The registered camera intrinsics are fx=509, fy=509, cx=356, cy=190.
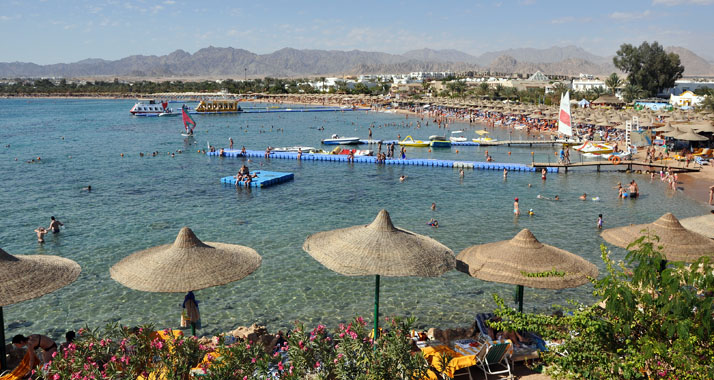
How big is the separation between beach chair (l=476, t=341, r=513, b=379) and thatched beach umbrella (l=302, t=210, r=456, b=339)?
153 cm

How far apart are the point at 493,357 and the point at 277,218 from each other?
15.4 m

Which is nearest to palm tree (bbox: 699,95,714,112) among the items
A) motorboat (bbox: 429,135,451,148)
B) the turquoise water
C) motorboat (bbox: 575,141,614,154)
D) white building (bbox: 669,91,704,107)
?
white building (bbox: 669,91,704,107)

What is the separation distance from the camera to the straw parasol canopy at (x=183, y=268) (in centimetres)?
892

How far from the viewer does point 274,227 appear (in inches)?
846

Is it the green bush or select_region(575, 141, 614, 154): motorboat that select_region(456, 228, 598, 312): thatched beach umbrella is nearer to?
the green bush

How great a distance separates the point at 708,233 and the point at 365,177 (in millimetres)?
23620

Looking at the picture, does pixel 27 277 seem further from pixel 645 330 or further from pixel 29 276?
pixel 645 330

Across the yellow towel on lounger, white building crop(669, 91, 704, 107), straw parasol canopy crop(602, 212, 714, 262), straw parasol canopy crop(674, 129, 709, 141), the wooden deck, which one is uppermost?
white building crop(669, 91, 704, 107)

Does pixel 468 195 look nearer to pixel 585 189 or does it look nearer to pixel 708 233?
pixel 585 189

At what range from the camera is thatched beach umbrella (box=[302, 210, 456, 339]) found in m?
8.98

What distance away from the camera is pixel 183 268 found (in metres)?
9.13

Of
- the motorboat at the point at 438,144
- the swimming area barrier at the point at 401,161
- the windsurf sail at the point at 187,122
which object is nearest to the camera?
the swimming area barrier at the point at 401,161

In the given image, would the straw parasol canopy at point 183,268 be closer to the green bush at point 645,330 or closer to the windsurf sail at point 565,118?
the green bush at point 645,330

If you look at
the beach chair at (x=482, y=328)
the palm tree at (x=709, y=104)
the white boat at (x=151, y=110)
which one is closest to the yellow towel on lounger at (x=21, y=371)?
the beach chair at (x=482, y=328)
